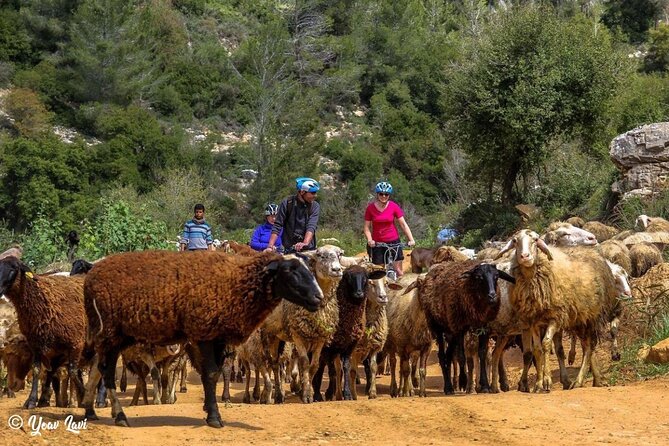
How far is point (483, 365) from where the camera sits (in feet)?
46.2

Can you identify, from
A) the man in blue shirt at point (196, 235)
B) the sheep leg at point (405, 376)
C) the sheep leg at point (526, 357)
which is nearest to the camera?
the sheep leg at point (526, 357)

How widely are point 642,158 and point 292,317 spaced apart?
17.3 metres

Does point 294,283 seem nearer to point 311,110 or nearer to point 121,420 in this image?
point 121,420

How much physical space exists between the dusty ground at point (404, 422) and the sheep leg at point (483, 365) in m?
1.48

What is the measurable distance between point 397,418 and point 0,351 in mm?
6606

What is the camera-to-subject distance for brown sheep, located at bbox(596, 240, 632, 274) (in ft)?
63.1

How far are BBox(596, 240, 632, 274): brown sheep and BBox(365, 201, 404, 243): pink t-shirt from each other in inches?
188

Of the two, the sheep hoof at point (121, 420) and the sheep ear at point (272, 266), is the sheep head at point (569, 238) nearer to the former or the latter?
the sheep ear at point (272, 266)

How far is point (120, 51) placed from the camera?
61.6 m

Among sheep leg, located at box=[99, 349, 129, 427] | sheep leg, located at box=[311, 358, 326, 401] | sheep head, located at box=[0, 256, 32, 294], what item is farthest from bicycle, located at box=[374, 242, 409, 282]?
sheep leg, located at box=[99, 349, 129, 427]

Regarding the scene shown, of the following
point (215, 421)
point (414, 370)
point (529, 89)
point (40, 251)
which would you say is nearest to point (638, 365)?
point (414, 370)

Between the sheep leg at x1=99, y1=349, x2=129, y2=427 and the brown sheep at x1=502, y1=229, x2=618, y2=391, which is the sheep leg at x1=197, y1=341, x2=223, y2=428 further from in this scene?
the brown sheep at x1=502, y1=229, x2=618, y2=391

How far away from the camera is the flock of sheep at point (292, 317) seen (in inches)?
421

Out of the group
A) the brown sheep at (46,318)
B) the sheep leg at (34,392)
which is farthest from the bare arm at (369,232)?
the sheep leg at (34,392)
